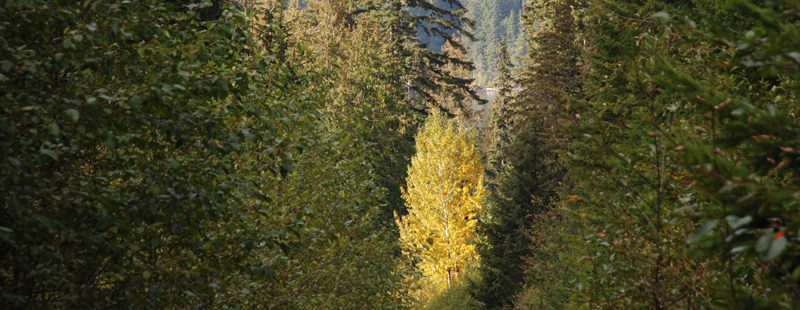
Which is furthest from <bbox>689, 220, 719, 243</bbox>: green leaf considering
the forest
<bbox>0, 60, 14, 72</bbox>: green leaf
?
<bbox>0, 60, 14, 72</bbox>: green leaf

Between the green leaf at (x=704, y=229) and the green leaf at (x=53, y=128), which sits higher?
the green leaf at (x=704, y=229)

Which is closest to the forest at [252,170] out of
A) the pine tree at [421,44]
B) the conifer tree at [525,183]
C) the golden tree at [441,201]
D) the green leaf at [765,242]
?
the green leaf at [765,242]

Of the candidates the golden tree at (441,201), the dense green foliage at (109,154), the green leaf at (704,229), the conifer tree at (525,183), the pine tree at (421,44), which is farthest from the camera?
the pine tree at (421,44)

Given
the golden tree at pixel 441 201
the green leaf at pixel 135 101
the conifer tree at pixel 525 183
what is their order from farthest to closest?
the golden tree at pixel 441 201 < the conifer tree at pixel 525 183 < the green leaf at pixel 135 101

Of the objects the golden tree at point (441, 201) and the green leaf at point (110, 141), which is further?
the golden tree at point (441, 201)

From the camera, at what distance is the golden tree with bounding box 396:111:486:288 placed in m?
22.6

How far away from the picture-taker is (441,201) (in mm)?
22844

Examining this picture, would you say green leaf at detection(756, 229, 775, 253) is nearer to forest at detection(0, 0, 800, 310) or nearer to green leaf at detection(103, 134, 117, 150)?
forest at detection(0, 0, 800, 310)

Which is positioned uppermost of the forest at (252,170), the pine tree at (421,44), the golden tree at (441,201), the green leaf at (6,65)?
the green leaf at (6,65)

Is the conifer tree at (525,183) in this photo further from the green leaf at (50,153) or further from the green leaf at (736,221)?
the green leaf at (50,153)

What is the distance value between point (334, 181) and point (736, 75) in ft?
15.1

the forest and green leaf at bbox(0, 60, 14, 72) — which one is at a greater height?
green leaf at bbox(0, 60, 14, 72)

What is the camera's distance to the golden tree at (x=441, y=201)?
890 inches

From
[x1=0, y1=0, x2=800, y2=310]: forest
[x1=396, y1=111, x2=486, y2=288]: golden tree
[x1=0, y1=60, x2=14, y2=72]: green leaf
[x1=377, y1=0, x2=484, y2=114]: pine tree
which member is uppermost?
[x1=0, y1=60, x2=14, y2=72]: green leaf
